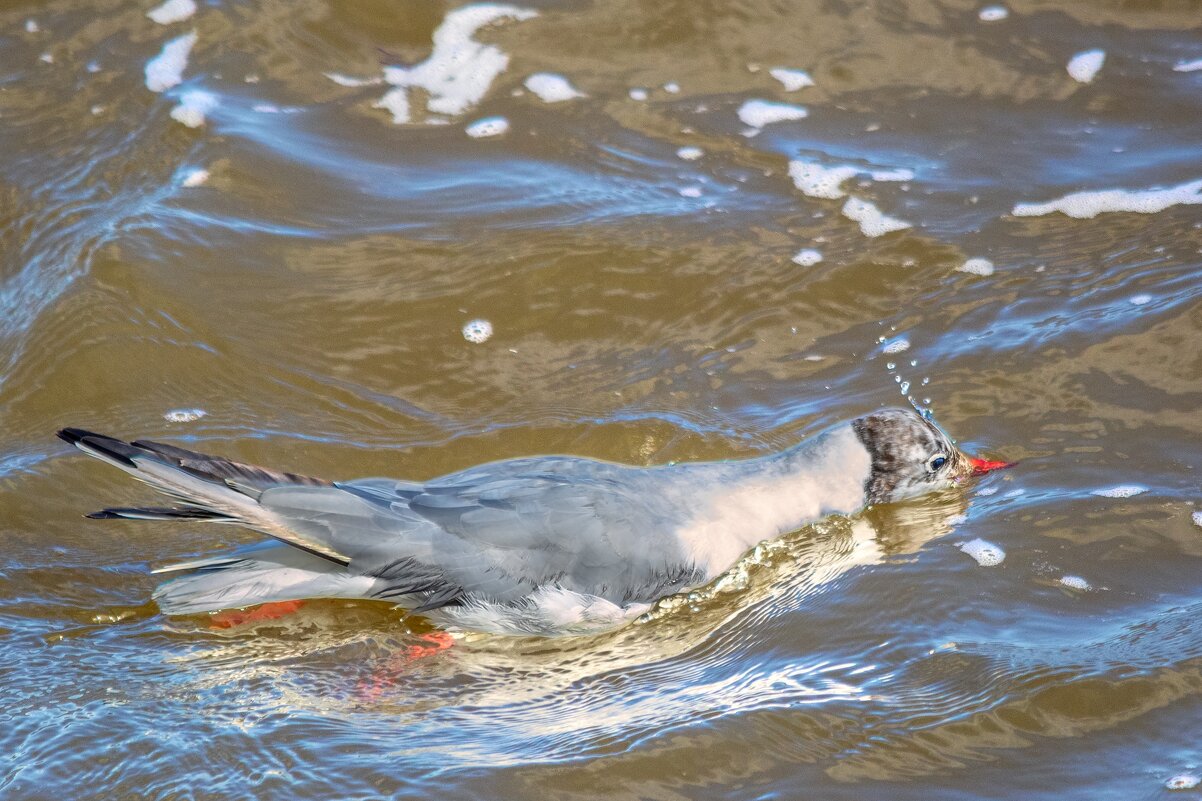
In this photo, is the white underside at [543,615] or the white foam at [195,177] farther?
the white foam at [195,177]

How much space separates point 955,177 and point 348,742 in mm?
4901

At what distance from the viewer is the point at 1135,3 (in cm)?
848

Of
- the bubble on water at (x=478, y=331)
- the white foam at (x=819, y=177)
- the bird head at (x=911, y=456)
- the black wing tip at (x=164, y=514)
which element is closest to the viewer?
the black wing tip at (x=164, y=514)

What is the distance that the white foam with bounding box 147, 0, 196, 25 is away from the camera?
26.2ft

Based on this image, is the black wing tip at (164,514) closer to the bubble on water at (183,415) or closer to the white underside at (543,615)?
the white underside at (543,615)

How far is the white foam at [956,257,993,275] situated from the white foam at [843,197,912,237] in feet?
1.38

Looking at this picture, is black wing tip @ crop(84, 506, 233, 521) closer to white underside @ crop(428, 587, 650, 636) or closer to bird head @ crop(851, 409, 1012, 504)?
white underside @ crop(428, 587, 650, 636)

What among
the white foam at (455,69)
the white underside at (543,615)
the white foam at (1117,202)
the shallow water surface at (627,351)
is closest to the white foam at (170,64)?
the shallow water surface at (627,351)

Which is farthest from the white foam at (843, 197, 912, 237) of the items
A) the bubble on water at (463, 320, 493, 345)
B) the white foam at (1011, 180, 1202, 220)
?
the bubble on water at (463, 320, 493, 345)

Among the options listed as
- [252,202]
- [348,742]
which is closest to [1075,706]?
[348,742]

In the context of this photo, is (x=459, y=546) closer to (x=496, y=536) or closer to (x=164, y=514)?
(x=496, y=536)

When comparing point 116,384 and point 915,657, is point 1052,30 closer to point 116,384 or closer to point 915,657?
point 915,657

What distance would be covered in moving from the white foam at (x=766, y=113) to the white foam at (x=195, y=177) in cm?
315

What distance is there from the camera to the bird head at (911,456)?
5402 millimetres
